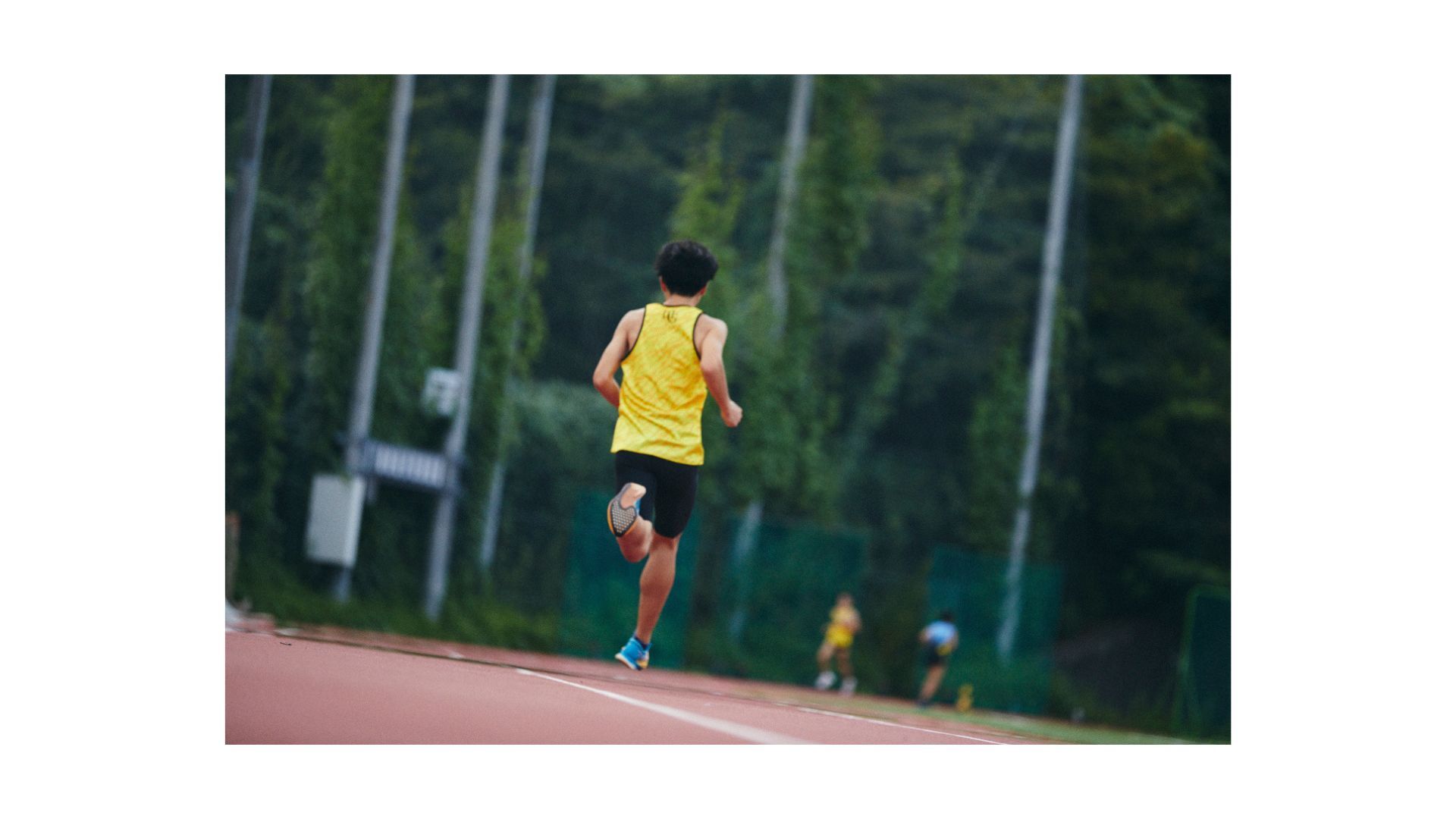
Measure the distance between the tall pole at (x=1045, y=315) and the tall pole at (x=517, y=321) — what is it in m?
6.34

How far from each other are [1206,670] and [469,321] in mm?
8032

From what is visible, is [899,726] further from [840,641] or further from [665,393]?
[840,641]

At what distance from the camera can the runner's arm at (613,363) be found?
5852mm

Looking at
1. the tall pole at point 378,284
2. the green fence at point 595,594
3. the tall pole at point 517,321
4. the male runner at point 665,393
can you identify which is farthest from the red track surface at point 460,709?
the tall pole at point 517,321

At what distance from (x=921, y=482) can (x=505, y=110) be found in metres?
7.45

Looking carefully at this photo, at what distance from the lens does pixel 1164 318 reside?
1938 centimetres

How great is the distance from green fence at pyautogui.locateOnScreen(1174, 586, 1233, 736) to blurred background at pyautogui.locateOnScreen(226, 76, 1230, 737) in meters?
0.04

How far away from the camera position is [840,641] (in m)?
17.5

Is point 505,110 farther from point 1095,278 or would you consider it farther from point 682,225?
point 1095,278

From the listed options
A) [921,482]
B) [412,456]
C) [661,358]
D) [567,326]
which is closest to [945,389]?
[921,482]

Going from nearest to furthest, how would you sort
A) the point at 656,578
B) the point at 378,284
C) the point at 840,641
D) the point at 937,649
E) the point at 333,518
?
the point at 656,578 < the point at 333,518 < the point at 378,284 < the point at 937,649 < the point at 840,641

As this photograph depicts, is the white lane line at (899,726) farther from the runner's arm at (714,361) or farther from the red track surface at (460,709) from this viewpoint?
the runner's arm at (714,361)

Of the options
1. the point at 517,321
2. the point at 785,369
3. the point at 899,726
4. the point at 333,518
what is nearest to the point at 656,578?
the point at 899,726

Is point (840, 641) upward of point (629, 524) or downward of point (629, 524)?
downward
